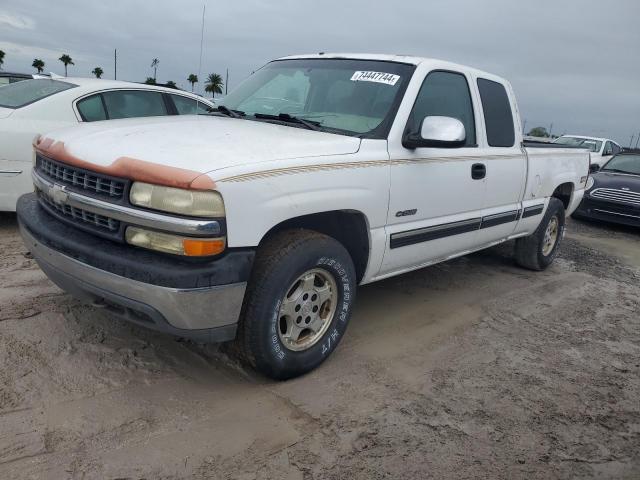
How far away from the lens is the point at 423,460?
266 cm

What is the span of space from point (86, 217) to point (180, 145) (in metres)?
0.61

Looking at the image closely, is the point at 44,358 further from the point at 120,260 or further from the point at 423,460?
the point at 423,460

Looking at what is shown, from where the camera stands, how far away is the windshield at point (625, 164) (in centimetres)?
1060

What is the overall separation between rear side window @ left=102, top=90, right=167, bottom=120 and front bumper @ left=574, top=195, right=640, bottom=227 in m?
7.47

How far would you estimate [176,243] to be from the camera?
2.63 metres

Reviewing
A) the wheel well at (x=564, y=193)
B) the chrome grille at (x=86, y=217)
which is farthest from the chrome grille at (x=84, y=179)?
the wheel well at (x=564, y=193)

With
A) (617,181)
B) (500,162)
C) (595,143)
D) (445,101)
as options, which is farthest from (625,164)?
(445,101)

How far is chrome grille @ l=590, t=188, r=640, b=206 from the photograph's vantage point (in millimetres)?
9508

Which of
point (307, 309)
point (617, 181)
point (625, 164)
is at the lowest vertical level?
point (307, 309)

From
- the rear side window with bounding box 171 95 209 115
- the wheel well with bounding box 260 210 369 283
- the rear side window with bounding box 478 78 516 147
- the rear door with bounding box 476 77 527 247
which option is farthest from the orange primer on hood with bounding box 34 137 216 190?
the rear side window with bounding box 171 95 209 115

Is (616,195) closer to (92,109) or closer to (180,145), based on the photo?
(92,109)

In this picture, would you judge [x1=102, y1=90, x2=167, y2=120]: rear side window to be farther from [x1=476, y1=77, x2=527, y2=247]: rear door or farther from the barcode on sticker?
[x1=476, y1=77, x2=527, y2=247]: rear door

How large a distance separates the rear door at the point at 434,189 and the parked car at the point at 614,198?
5.79 meters

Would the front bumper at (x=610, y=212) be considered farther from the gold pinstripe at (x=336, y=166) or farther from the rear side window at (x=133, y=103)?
the rear side window at (x=133, y=103)
